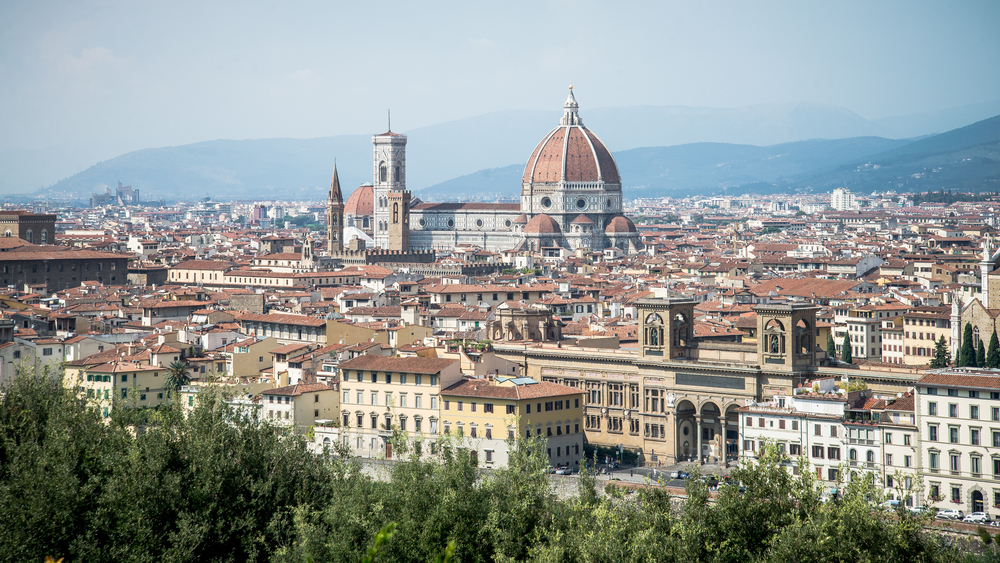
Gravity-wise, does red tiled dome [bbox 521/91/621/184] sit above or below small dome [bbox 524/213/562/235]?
above

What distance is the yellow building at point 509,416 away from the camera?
4412 centimetres

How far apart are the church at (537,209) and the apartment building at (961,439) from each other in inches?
4268

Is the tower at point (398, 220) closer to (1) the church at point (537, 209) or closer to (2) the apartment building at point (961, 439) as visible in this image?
(1) the church at point (537, 209)

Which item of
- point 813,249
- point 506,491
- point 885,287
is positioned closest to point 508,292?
point 885,287

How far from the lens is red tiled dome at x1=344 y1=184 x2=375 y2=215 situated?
175500 mm

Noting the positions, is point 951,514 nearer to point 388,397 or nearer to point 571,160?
point 388,397

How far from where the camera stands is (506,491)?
28484 millimetres

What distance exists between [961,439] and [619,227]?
371 ft

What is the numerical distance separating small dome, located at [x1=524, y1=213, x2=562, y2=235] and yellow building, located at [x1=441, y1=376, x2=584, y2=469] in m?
100

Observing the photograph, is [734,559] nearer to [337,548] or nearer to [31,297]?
[337,548]

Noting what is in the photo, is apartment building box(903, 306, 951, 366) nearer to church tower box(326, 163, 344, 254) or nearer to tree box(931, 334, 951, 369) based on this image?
tree box(931, 334, 951, 369)

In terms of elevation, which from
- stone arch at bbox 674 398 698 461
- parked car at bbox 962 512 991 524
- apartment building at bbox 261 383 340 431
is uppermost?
apartment building at bbox 261 383 340 431

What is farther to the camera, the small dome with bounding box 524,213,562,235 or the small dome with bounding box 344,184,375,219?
the small dome with bounding box 344,184,375,219

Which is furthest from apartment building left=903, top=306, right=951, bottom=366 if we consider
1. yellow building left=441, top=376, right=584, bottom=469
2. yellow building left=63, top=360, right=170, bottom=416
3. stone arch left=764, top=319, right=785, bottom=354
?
yellow building left=63, top=360, right=170, bottom=416
